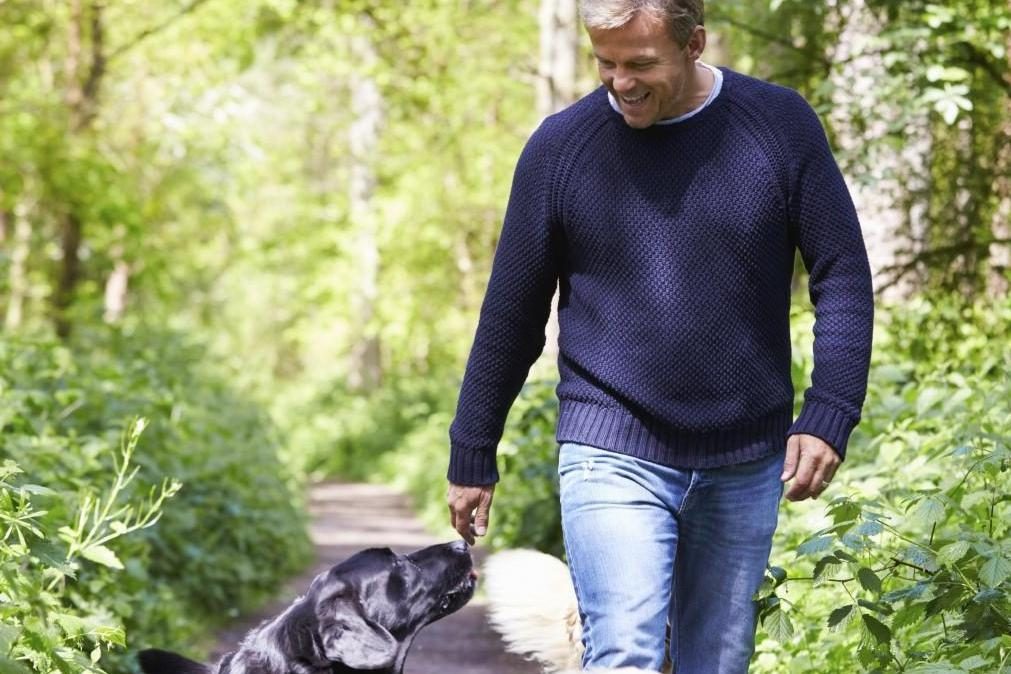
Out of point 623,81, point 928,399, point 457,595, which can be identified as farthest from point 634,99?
point 928,399

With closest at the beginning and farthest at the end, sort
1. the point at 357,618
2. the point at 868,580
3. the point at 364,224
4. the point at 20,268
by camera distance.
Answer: the point at 868,580
the point at 357,618
the point at 20,268
the point at 364,224

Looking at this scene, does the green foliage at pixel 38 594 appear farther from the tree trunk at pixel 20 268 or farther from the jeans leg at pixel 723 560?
the tree trunk at pixel 20 268

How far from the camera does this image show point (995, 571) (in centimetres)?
379

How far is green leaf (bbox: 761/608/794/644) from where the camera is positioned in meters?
3.72

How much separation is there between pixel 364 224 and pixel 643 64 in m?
20.9

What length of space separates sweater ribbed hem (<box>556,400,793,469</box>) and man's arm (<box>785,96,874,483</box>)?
0.09 metres

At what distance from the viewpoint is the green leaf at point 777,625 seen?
3.72 metres

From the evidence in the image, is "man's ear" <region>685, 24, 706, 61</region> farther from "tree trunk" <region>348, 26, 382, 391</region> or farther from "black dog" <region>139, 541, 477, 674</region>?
"tree trunk" <region>348, 26, 382, 391</region>

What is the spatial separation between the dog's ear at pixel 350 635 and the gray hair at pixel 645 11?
1.93 meters

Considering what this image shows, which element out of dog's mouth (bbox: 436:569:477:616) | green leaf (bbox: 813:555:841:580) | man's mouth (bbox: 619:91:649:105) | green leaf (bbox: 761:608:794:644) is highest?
man's mouth (bbox: 619:91:649:105)

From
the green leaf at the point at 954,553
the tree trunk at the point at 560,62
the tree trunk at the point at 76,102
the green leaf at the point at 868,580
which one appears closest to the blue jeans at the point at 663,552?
the green leaf at the point at 868,580

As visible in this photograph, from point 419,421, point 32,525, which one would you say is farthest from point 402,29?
point 32,525

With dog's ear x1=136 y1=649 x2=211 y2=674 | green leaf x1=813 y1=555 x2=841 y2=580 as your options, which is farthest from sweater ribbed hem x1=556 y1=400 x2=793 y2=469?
dog's ear x1=136 y1=649 x2=211 y2=674

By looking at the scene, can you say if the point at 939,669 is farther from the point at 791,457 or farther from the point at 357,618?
the point at 357,618
